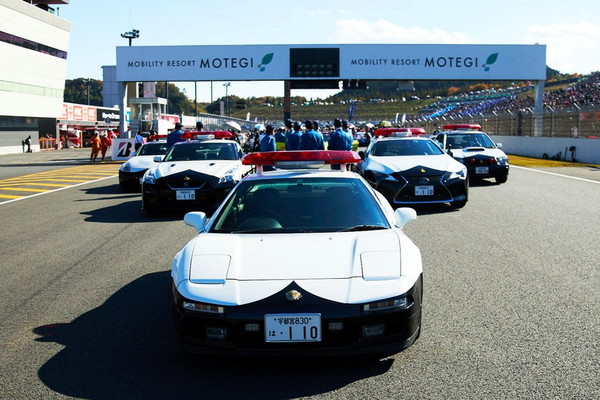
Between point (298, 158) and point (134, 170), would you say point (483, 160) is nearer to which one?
point (134, 170)

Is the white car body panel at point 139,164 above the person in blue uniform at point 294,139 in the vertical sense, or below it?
below

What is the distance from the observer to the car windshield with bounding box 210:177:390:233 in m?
5.10

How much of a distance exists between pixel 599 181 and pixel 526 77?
76.6 ft

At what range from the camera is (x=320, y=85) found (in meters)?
40.7

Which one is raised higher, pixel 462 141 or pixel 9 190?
pixel 462 141

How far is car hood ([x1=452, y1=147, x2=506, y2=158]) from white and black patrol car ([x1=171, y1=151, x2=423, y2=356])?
41.2ft

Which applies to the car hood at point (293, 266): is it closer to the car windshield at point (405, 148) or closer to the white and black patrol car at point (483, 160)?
the car windshield at point (405, 148)

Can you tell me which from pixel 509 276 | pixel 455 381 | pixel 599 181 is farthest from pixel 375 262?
pixel 599 181

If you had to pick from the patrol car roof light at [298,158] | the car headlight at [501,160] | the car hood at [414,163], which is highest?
the patrol car roof light at [298,158]

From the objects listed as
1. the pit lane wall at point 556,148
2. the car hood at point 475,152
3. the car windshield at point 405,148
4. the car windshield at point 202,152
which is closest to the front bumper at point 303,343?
the car windshield at point 202,152

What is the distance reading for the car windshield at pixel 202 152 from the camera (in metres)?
13.2

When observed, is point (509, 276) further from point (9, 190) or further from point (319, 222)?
point (9, 190)

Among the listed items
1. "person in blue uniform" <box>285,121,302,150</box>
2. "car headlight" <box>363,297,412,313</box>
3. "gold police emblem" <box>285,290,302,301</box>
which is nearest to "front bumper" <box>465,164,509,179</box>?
"person in blue uniform" <box>285,121,302,150</box>

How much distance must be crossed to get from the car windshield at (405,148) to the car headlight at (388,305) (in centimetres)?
983
